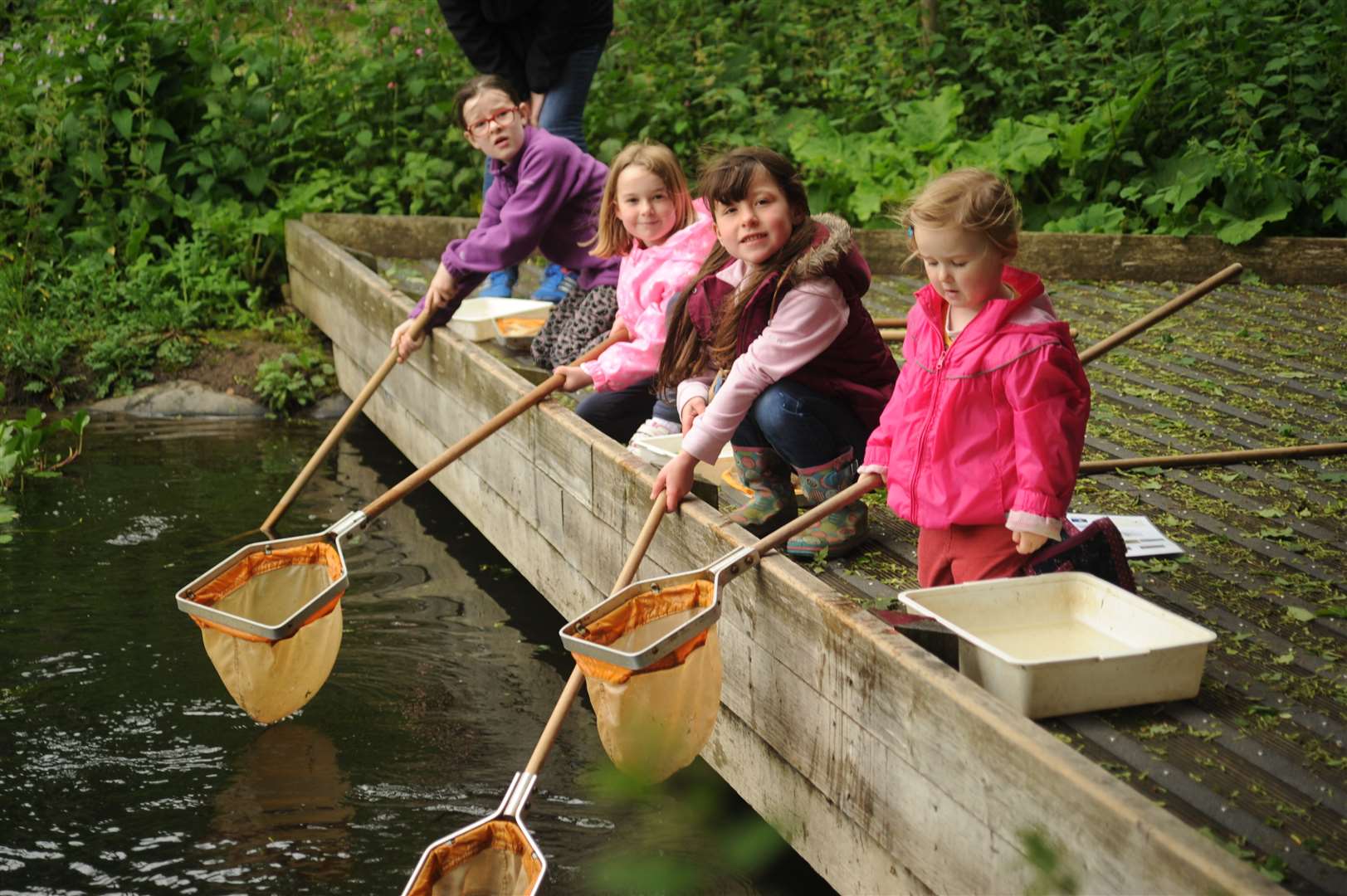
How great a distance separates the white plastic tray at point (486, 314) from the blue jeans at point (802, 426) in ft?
7.69

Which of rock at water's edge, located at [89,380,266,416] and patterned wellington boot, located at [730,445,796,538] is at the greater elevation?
A: patterned wellington boot, located at [730,445,796,538]

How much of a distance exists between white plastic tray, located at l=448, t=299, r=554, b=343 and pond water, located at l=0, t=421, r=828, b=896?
806 millimetres

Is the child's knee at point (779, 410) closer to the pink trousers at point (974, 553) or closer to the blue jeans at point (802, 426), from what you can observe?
the blue jeans at point (802, 426)

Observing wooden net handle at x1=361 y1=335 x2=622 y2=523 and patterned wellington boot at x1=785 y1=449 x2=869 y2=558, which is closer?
patterned wellington boot at x1=785 y1=449 x2=869 y2=558

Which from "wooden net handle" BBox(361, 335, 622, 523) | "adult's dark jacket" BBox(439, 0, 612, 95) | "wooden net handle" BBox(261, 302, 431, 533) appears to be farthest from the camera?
"adult's dark jacket" BBox(439, 0, 612, 95)

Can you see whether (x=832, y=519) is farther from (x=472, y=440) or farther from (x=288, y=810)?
(x=288, y=810)

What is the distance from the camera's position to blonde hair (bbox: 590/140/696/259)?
463 centimetres

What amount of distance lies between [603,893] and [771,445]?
1180mm

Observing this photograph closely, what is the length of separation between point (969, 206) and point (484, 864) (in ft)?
5.20

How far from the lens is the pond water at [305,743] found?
345cm

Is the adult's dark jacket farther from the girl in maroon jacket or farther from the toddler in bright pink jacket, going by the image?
the toddler in bright pink jacket

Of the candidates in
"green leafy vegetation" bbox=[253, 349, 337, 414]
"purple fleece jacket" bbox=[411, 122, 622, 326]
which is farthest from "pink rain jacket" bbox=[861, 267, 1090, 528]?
"green leafy vegetation" bbox=[253, 349, 337, 414]

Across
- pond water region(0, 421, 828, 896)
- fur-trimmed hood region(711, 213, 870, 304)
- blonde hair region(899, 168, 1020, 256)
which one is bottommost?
pond water region(0, 421, 828, 896)

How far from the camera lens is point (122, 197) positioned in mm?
8500
